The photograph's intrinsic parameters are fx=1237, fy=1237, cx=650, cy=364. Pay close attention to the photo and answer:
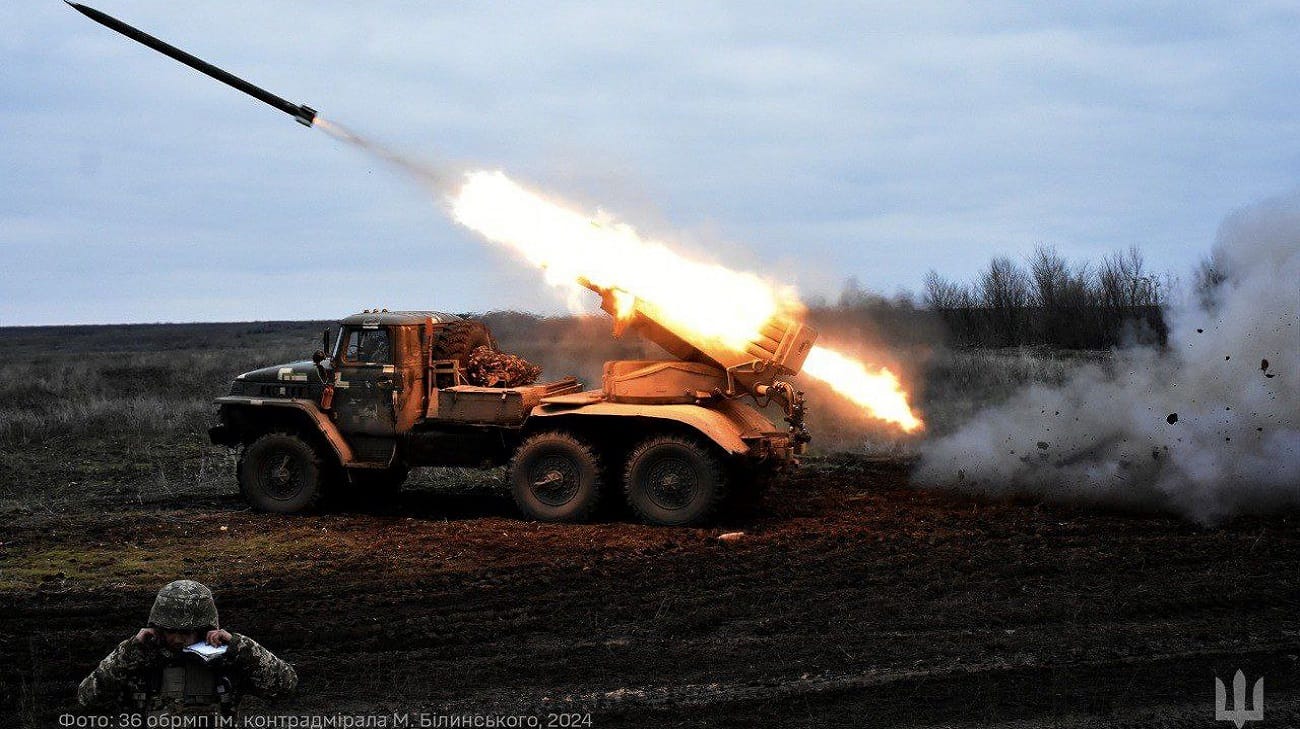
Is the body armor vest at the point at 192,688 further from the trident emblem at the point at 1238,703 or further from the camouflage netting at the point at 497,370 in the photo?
the camouflage netting at the point at 497,370

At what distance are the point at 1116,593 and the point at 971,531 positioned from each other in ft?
10.0

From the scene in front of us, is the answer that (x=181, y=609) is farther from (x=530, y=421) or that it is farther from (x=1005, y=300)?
(x=1005, y=300)

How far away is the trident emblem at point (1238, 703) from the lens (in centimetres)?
772

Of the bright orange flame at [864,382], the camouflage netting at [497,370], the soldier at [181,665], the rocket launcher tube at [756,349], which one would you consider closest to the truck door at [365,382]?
the camouflage netting at [497,370]

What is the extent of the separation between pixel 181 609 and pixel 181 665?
0.86ft

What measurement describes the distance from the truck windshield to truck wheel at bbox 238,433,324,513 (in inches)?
52.3

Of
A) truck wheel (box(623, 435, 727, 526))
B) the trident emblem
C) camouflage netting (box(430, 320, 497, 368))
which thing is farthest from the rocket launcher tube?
the trident emblem

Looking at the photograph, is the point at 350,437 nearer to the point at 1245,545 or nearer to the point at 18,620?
the point at 18,620

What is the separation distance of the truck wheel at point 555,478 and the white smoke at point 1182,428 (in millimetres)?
5471

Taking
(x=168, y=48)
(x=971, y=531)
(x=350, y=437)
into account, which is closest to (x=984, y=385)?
(x=971, y=531)

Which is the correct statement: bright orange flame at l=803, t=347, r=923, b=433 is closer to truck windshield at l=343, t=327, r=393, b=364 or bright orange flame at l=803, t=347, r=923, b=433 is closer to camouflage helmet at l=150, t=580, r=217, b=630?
truck windshield at l=343, t=327, r=393, b=364

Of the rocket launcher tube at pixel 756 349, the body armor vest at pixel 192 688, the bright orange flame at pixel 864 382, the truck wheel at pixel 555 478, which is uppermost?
the rocket launcher tube at pixel 756 349

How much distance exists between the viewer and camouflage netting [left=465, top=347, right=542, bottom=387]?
1597 centimetres

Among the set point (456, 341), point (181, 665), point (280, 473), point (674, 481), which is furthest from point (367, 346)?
point (181, 665)
